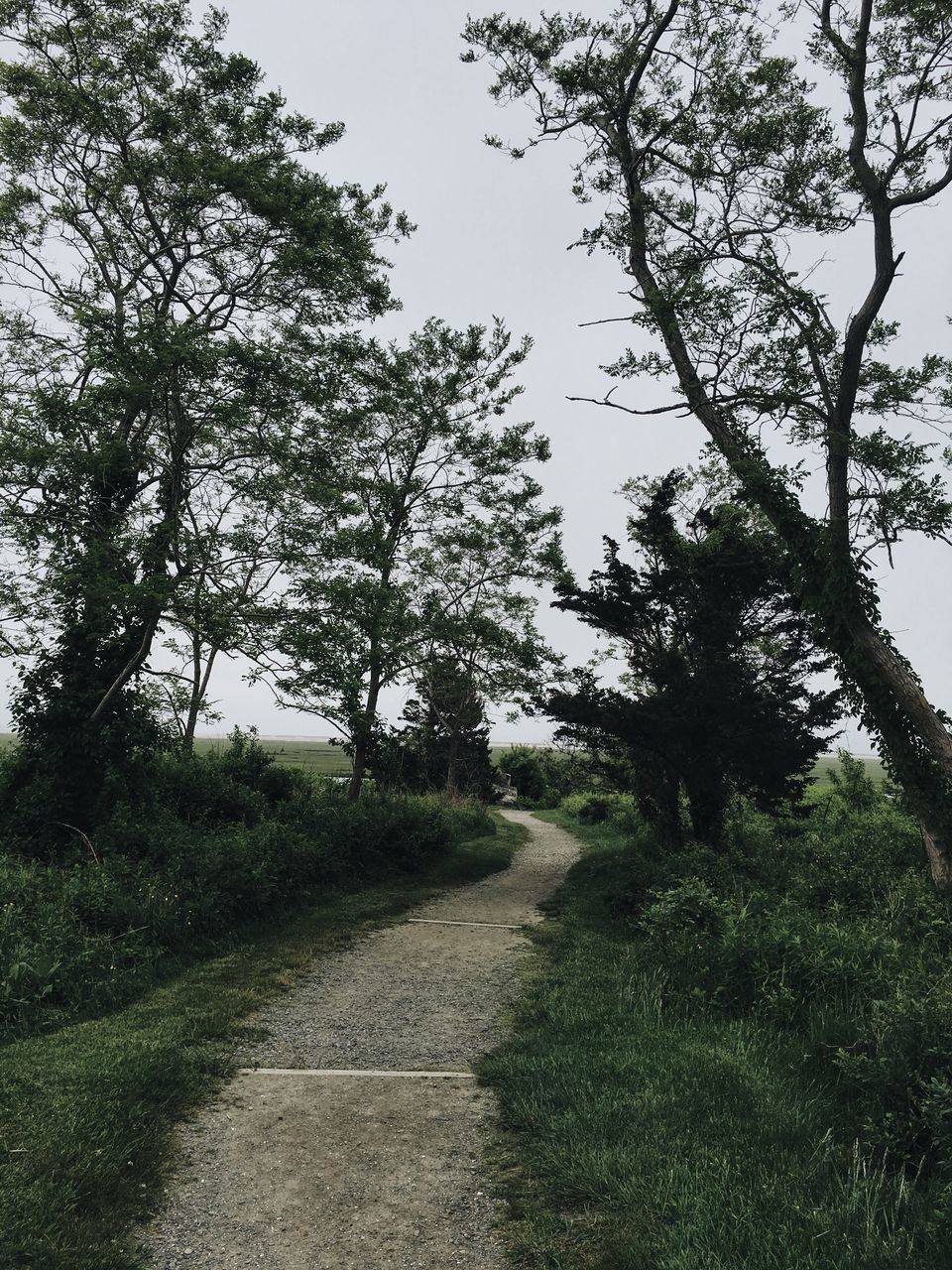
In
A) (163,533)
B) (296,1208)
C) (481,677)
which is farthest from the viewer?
(481,677)

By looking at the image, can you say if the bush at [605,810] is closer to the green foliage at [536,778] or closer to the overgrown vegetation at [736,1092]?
the green foliage at [536,778]

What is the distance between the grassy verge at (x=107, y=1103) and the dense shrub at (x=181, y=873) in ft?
1.61

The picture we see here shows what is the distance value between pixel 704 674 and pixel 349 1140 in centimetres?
916

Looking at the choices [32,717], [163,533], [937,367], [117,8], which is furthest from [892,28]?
[32,717]

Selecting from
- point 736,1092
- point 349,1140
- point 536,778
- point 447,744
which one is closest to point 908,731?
point 736,1092

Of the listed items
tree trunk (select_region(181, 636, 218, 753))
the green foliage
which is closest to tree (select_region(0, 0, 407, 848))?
tree trunk (select_region(181, 636, 218, 753))

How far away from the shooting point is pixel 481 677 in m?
16.9

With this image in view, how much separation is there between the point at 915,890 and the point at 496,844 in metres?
10.5

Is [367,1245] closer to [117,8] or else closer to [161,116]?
[161,116]

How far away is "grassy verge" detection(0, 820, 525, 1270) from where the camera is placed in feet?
9.69

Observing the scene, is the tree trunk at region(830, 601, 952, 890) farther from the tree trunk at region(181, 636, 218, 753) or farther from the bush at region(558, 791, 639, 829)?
the bush at region(558, 791, 639, 829)

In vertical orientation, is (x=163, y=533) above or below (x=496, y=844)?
above

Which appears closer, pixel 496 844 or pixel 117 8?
pixel 117 8

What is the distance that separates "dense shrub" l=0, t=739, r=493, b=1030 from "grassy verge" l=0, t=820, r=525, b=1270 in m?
0.49
